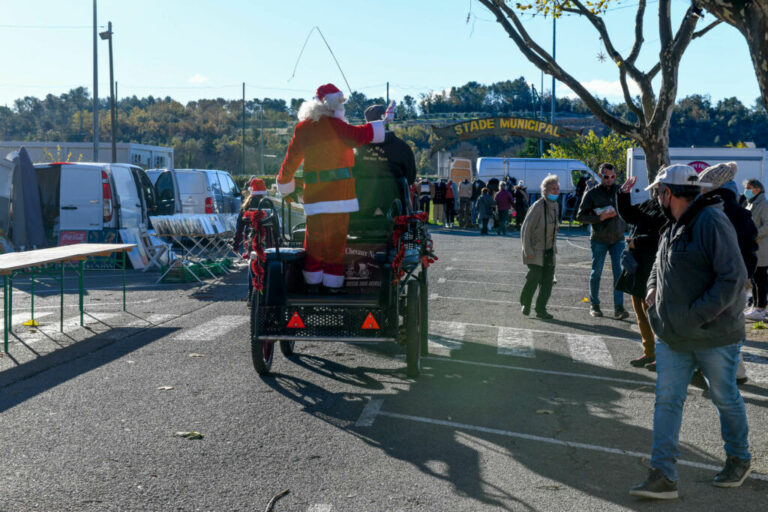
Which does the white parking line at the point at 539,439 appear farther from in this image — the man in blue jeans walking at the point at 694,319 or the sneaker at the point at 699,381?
the sneaker at the point at 699,381

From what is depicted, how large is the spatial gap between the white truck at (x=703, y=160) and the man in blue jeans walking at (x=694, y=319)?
2010cm

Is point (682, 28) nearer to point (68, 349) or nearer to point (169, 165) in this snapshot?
point (68, 349)

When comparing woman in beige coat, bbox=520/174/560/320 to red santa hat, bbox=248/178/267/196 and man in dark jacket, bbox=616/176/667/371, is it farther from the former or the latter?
red santa hat, bbox=248/178/267/196

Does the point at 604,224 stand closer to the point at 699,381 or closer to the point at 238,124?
the point at 699,381

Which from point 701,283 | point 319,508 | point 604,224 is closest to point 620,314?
point 604,224

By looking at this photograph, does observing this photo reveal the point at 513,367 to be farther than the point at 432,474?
Yes

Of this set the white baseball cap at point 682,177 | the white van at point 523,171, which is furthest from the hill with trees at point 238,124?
the white baseball cap at point 682,177

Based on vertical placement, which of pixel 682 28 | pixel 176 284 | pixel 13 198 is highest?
pixel 682 28

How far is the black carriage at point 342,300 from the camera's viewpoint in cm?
710

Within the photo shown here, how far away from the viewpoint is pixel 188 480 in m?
4.80

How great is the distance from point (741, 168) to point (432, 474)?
2418 cm

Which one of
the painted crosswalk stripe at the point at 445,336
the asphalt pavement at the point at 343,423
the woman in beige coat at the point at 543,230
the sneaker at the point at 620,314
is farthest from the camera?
the sneaker at the point at 620,314

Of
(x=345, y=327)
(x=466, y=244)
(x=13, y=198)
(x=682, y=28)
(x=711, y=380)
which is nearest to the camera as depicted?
(x=711, y=380)

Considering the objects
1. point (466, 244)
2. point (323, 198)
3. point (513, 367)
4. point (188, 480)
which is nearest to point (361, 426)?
point (188, 480)
